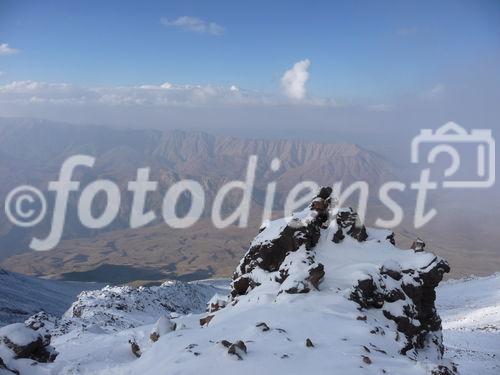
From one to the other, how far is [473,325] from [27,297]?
392 feet

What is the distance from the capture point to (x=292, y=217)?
36.9 meters

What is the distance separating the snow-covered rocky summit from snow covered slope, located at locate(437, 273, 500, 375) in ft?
47.2

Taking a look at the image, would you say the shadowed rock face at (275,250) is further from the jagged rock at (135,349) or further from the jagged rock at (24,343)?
the jagged rock at (24,343)

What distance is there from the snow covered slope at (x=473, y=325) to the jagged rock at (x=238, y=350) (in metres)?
30.4

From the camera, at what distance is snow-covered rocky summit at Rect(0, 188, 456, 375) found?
20297 millimetres

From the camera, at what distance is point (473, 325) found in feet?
218

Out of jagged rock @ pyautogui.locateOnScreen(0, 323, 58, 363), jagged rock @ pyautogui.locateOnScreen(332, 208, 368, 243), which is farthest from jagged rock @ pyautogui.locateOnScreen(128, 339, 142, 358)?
jagged rock @ pyautogui.locateOnScreen(332, 208, 368, 243)

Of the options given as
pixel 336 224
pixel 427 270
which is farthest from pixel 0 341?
pixel 427 270

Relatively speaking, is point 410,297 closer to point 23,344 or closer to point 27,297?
point 23,344

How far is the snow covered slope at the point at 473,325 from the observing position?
1742 inches

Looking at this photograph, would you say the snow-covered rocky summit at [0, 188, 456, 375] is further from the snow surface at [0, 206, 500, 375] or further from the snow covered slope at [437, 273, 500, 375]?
the snow covered slope at [437, 273, 500, 375]

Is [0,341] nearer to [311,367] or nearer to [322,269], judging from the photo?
[311,367]

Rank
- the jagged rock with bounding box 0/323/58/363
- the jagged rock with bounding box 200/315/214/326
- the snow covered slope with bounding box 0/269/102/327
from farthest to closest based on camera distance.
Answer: the snow covered slope with bounding box 0/269/102/327 < the jagged rock with bounding box 200/315/214/326 < the jagged rock with bounding box 0/323/58/363

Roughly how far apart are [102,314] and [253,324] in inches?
2247
